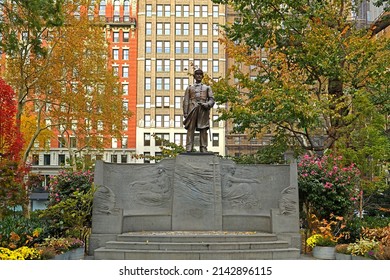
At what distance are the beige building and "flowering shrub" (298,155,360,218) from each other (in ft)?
196

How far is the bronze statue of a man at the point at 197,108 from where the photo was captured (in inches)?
723

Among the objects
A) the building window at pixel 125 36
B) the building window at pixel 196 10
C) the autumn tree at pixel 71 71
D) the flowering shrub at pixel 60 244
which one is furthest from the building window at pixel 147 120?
the flowering shrub at pixel 60 244

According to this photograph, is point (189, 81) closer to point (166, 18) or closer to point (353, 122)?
point (166, 18)

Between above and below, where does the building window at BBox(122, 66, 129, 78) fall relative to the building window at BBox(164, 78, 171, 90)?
above

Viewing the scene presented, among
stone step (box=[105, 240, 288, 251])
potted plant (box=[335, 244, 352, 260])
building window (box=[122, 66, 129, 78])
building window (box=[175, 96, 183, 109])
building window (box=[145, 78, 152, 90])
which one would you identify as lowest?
potted plant (box=[335, 244, 352, 260])

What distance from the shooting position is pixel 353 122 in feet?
79.4

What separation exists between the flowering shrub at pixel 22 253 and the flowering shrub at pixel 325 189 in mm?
9476

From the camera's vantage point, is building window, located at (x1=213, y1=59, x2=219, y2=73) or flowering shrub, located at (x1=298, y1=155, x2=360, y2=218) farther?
building window, located at (x1=213, y1=59, x2=219, y2=73)

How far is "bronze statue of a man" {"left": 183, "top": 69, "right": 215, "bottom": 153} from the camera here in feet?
60.2

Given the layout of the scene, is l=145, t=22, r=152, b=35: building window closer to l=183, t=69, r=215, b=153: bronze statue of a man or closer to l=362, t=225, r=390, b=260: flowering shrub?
l=183, t=69, r=215, b=153: bronze statue of a man

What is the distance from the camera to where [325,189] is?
1888 centimetres

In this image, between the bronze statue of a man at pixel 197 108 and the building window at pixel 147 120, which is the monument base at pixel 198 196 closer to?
the bronze statue of a man at pixel 197 108

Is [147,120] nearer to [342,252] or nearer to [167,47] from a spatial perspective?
[167,47]

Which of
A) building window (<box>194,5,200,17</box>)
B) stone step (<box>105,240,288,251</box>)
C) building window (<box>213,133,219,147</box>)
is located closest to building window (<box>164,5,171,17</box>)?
building window (<box>194,5,200,17</box>)
